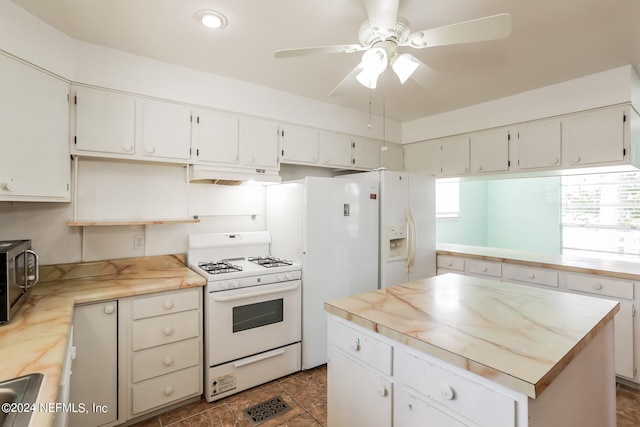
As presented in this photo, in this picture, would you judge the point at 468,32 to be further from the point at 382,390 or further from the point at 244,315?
the point at 244,315

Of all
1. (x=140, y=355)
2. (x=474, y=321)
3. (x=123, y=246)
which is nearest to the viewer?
(x=474, y=321)

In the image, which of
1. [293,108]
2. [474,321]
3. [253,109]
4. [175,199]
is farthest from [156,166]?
[474,321]

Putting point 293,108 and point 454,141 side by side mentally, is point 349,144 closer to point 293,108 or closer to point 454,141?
point 293,108

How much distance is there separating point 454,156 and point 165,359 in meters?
3.38

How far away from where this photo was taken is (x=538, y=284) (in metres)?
2.84

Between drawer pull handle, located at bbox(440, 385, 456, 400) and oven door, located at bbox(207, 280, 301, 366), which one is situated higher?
drawer pull handle, located at bbox(440, 385, 456, 400)

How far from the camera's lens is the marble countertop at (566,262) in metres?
2.45

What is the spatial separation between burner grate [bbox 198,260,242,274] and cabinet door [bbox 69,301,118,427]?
2.18 ft

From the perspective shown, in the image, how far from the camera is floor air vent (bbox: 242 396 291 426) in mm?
2082

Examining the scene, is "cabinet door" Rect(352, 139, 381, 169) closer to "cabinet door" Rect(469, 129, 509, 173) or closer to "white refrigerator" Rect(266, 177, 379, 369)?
"white refrigerator" Rect(266, 177, 379, 369)

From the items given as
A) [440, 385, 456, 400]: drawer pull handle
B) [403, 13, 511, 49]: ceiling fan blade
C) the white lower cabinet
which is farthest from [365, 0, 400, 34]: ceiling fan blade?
the white lower cabinet

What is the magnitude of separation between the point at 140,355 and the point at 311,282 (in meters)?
1.33

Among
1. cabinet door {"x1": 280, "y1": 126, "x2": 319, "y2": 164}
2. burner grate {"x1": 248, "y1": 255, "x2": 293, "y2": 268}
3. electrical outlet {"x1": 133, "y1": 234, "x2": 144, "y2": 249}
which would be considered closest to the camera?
electrical outlet {"x1": 133, "y1": 234, "x2": 144, "y2": 249}

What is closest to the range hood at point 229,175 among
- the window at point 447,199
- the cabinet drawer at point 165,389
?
the cabinet drawer at point 165,389
